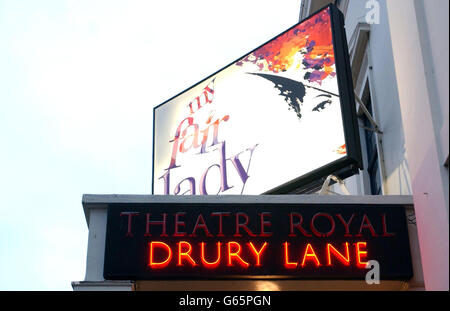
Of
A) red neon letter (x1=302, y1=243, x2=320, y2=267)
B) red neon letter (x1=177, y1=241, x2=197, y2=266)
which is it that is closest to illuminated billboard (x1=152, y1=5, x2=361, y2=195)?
red neon letter (x1=302, y1=243, x2=320, y2=267)

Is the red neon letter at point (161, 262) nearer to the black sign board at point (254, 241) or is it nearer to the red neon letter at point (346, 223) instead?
the black sign board at point (254, 241)

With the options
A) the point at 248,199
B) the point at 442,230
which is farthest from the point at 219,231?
the point at 442,230

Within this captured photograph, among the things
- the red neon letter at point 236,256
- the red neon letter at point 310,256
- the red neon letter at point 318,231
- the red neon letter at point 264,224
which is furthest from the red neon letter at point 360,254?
the red neon letter at point 236,256

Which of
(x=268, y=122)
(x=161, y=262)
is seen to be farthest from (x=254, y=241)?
(x=268, y=122)

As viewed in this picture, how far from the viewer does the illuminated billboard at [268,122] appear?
12211 millimetres

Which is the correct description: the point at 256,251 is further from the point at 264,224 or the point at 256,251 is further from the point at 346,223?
the point at 346,223

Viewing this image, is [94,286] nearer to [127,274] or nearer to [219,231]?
[127,274]

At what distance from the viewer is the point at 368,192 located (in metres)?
14.2

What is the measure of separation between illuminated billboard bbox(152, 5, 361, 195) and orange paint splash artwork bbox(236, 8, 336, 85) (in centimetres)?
2

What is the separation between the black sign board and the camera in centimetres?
908

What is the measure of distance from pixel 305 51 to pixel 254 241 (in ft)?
16.4

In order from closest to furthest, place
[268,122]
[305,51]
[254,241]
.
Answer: [254,241]
[305,51]
[268,122]

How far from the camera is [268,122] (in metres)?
13.8

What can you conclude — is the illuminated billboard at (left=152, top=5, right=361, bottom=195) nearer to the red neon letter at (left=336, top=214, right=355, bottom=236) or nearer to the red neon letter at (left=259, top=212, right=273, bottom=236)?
the red neon letter at (left=336, top=214, right=355, bottom=236)
